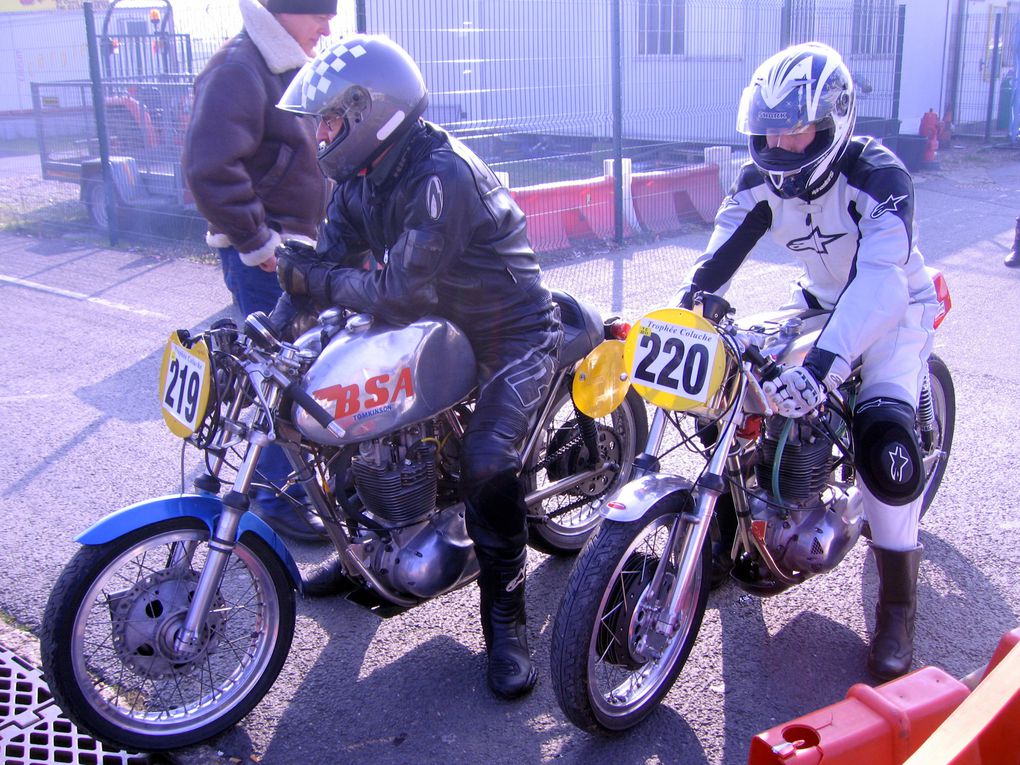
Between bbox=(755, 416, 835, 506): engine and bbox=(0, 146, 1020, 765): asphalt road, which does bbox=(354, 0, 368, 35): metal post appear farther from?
bbox=(755, 416, 835, 506): engine

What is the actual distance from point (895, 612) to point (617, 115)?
7.62 metres

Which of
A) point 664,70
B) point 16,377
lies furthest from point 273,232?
point 664,70

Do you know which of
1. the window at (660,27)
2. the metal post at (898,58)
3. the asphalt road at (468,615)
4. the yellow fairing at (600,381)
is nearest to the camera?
the asphalt road at (468,615)

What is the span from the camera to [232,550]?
9.84 ft

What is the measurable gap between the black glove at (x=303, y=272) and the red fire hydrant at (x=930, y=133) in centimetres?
1461

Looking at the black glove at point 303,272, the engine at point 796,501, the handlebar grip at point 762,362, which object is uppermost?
the black glove at point 303,272

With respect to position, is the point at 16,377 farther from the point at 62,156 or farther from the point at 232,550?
the point at 62,156

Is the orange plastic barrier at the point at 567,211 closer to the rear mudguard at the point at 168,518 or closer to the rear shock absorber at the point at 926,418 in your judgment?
the rear shock absorber at the point at 926,418

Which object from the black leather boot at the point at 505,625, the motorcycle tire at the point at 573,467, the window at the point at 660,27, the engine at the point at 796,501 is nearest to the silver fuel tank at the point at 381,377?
the black leather boot at the point at 505,625

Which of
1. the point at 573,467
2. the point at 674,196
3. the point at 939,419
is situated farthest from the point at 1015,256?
the point at 573,467

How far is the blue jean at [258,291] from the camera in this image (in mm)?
4605

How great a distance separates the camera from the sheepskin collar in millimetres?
4492

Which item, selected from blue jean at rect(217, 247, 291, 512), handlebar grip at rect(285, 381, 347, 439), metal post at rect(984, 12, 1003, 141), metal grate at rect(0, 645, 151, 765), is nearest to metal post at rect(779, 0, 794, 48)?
metal post at rect(984, 12, 1003, 141)

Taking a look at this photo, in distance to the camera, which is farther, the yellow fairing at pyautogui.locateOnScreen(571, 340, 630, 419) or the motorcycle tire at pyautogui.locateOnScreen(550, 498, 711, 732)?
the yellow fairing at pyautogui.locateOnScreen(571, 340, 630, 419)
